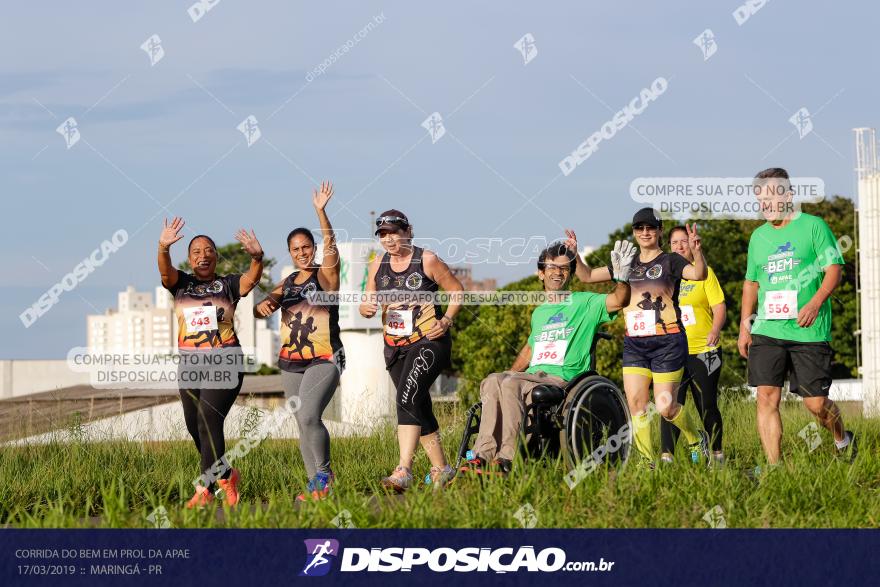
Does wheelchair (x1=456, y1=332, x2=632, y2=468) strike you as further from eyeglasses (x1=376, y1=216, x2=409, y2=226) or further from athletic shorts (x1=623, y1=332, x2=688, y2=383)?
eyeglasses (x1=376, y1=216, x2=409, y2=226)

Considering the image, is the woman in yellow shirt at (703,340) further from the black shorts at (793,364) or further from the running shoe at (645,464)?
the running shoe at (645,464)

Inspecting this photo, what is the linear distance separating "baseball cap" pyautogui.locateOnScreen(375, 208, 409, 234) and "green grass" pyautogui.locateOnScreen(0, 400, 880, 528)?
1.61 metres

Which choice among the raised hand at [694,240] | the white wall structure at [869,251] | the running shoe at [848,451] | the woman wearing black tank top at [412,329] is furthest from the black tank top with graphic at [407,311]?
the white wall structure at [869,251]

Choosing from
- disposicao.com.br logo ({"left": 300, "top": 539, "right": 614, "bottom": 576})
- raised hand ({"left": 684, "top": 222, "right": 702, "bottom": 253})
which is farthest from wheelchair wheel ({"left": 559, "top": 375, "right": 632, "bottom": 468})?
disposicao.com.br logo ({"left": 300, "top": 539, "right": 614, "bottom": 576})

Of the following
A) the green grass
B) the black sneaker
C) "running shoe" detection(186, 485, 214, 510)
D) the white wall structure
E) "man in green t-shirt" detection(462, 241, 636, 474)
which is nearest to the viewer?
the green grass

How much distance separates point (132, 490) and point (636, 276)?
11.6 ft

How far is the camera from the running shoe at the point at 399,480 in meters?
6.71

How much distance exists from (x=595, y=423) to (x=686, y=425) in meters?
0.87

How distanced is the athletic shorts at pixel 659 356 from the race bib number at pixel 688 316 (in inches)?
33.9

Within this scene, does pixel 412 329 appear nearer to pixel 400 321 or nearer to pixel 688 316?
pixel 400 321

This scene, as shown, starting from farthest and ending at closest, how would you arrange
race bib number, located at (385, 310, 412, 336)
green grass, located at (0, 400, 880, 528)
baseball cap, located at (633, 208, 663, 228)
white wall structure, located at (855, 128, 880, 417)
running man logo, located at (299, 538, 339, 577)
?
1. white wall structure, located at (855, 128, 880, 417)
2. baseball cap, located at (633, 208, 663, 228)
3. race bib number, located at (385, 310, 412, 336)
4. green grass, located at (0, 400, 880, 528)
5. running man logo, located at (299, 538, 339, 577)

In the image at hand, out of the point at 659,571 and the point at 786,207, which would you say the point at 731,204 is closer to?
the point at 786,207

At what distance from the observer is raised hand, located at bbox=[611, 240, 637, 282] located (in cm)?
693

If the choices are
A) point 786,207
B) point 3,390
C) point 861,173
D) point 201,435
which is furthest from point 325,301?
point 3,390
